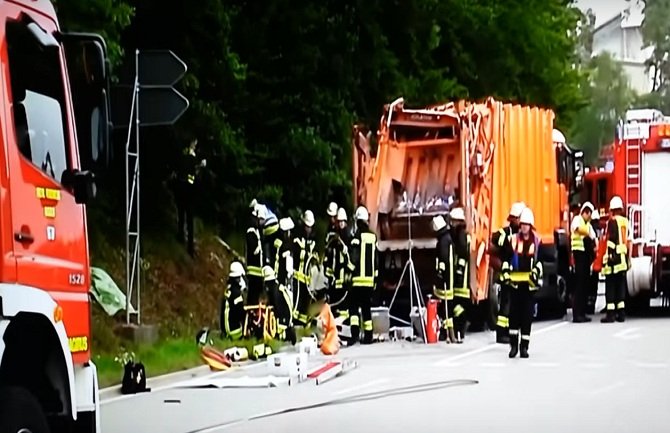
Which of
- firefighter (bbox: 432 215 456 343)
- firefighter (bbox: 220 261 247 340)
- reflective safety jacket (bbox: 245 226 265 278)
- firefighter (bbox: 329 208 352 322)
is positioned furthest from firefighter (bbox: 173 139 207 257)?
firefighter (bbox: 432 215 456 343)

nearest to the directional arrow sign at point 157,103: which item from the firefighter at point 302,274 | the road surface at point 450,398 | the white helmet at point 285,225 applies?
the road surface at point 450,398

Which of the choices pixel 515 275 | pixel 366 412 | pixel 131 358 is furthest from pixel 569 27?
pixel 366 412

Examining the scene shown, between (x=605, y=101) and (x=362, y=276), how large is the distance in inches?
2355

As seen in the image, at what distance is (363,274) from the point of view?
19.3 metres

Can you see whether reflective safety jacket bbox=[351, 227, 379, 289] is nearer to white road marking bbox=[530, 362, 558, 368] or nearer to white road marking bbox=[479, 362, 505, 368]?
white road marking bbox=[479, 362, 505, 368]

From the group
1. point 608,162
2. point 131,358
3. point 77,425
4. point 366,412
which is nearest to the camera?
point 77,425

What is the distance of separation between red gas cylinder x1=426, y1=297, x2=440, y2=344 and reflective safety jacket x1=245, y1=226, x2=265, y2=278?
7.81ft

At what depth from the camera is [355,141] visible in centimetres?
2091

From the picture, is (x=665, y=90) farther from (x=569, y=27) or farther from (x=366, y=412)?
(x=366, y=412)

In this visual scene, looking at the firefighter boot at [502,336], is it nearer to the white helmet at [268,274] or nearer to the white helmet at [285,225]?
the white helmet at [268,274]

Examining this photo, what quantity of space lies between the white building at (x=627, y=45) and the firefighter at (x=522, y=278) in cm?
5101

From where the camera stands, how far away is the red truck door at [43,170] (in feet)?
21.2

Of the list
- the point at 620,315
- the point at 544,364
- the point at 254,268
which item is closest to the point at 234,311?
the point at 254,268

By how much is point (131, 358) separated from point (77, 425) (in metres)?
8.00
